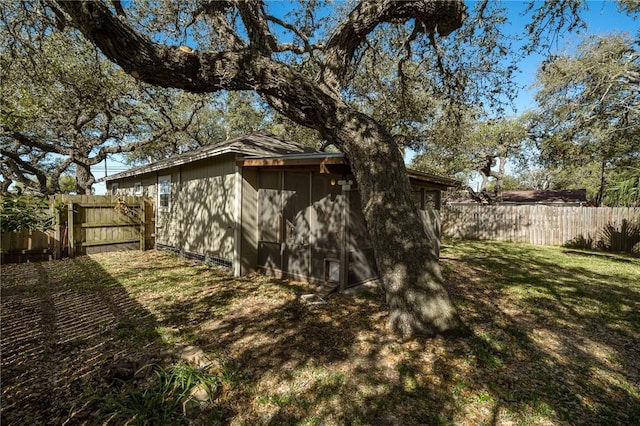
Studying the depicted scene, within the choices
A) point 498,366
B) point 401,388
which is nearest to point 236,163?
point 401,388

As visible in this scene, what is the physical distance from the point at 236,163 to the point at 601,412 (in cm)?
647

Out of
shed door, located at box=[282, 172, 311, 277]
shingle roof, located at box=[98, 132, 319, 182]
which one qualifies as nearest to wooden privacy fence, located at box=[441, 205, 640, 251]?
shingle roof, located at box=[98, 132, 319, 182]

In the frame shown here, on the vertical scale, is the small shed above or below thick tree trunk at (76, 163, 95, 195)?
below

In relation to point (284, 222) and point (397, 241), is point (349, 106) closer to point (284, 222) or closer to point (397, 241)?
point (397, 241)

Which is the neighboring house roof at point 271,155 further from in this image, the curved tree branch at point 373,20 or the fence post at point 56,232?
the fence post at point 56,232

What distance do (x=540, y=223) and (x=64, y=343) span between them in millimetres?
15944

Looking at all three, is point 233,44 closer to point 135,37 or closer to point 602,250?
point 135,37

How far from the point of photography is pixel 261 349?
3479 millimetres

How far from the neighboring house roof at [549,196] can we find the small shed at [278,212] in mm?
19397

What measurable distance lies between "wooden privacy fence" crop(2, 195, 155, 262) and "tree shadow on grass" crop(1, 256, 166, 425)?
2.28m

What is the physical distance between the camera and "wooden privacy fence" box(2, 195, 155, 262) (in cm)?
791

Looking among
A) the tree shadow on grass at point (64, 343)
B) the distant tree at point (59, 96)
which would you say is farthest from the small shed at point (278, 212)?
the distant tree at point (59, 96)

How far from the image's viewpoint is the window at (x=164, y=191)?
9766 mm

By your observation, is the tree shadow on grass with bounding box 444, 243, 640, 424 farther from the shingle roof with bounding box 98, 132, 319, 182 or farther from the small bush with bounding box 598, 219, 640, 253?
the small bush with bounding box 598, 219, 640, 253
